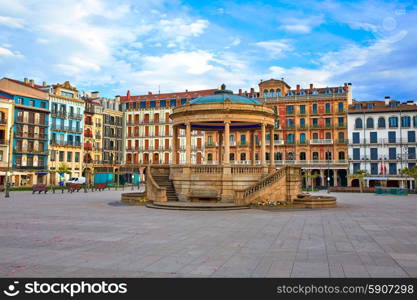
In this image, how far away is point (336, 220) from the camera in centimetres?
1980

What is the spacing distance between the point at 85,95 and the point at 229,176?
7200 centimetres

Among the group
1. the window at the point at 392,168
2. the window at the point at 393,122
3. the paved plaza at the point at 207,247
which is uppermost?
the window at the point at 393,122

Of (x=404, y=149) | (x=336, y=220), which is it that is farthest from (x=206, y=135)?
(x=336, y=220)

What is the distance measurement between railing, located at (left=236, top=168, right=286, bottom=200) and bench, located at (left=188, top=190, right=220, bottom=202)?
2.38m

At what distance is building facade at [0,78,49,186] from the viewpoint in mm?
66938

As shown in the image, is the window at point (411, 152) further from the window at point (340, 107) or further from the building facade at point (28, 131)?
the building facade at point (28, 131)

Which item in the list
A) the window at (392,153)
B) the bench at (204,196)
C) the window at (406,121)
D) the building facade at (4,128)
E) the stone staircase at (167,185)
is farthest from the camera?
the window at (392,153)

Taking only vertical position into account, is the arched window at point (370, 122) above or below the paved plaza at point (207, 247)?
above

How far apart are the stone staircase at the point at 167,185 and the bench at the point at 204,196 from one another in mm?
1507

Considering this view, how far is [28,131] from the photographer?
227ft

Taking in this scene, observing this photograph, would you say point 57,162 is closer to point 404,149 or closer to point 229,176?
point 229,176

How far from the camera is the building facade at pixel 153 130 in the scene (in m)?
89.2

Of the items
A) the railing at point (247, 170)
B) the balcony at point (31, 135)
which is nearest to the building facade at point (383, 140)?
the railing at point (247, 170)

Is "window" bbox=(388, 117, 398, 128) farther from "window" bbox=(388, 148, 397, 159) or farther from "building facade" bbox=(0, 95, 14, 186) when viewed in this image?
"building facade" bbox=(0, 95, 14, 186)
